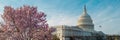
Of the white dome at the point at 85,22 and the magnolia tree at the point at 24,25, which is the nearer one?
the magnolia tree at the point at 24,25

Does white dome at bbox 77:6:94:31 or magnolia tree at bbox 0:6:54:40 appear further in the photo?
white dome at bbox 77:6:94:31

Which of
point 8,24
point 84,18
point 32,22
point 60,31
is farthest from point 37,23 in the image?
point 84,18

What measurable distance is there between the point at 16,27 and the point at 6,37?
1.26 m

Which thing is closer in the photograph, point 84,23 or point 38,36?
point 38,36

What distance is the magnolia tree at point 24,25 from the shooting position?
29062 mm

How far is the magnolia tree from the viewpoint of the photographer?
29062mm

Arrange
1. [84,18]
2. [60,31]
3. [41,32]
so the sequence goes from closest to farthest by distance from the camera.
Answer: [41,32]
[60,31]
[84,18]

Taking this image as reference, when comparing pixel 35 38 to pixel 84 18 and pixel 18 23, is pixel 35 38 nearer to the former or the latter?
pixel 18 23

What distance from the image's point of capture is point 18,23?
29.0 metres

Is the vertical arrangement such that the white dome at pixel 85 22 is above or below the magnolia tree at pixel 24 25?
above

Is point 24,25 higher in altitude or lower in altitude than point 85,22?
lower

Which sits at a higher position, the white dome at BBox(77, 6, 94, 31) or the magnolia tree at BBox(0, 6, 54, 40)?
the white dome at BBox(77, 6, 94, 31)

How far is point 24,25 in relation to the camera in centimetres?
2902

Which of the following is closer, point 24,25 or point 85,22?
point 24,25
